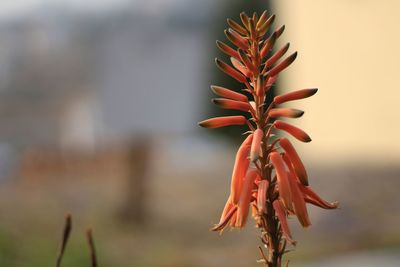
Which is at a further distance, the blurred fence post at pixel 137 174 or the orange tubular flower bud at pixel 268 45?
the blurred fence post at pixel 137 174

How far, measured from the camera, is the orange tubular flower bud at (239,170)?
1188 millimetres

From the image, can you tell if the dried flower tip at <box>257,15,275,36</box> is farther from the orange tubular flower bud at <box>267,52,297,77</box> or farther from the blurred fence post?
the blurred fence post

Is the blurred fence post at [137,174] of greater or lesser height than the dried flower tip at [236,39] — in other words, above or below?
below

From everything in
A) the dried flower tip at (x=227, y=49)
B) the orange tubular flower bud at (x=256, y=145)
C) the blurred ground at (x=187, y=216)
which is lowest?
the blurred ground at (x=187, y=216)

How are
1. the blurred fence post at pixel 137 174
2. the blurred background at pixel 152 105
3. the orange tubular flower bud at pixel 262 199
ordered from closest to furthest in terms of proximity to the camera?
1. the orange tubular flower bud at pixel 262 199
2. the blurred background at pixel 152 105
3. the blurred fence post at pixel 137 174

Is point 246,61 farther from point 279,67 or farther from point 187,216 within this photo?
point 187,216

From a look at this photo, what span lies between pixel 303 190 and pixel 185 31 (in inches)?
575

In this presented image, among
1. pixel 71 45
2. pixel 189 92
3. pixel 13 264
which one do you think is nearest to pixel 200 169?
pixel 189 92

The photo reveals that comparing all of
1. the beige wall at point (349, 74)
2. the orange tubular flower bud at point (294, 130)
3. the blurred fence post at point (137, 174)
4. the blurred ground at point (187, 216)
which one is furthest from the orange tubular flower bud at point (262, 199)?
the beige wall at point (349, 74)

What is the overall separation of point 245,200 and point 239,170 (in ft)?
0.23

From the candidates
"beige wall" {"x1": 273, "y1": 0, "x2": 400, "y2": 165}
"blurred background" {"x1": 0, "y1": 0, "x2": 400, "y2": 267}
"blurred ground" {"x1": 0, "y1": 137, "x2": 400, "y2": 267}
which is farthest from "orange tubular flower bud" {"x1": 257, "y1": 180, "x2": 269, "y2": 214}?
"beige wall" {"x1": 273, "y1": 0, "x2": 400, "y2": 165}

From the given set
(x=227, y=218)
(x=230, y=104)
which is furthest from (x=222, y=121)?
(x=227, y=218)

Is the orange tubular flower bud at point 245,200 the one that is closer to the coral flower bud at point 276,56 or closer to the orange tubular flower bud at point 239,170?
the orange tubular flower bud at point 239,170

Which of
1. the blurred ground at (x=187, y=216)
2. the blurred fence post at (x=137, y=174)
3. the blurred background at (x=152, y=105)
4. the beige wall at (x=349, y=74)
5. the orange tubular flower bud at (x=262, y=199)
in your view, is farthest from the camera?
the beige wall at (x=349, y=74)
